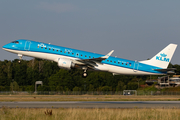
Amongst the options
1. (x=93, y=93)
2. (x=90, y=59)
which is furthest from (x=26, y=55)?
(x=93, y=93)

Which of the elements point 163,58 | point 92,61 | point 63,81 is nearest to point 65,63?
point 92,61

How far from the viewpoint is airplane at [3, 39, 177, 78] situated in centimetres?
3862

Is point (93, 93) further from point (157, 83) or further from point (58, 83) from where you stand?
point (157, 83)

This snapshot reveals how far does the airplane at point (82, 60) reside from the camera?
1521 inches

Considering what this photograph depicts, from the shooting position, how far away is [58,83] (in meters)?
94.9

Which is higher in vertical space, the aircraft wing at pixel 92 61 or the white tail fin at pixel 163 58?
the white tail fin at pixel 163 58

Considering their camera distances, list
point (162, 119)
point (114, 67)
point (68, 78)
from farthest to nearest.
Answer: point (68, 78) → point (114, 67) → point (162, 119)

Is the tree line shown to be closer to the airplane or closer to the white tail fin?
the airplane

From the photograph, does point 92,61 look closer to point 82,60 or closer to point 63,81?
point 82,60

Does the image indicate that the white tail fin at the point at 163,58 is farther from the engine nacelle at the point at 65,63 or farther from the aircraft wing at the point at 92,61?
the engine nacelle at the point at 65,63

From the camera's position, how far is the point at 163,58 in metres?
43.9

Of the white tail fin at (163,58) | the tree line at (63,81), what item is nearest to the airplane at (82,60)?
the white tail fin at (163,58)

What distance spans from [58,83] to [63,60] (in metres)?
→ 58.0

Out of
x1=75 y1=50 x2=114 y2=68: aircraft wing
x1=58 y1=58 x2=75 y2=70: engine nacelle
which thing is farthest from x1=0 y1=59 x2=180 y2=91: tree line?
x1=58 y1=58 x2=75 y2=70: engine nacelle
